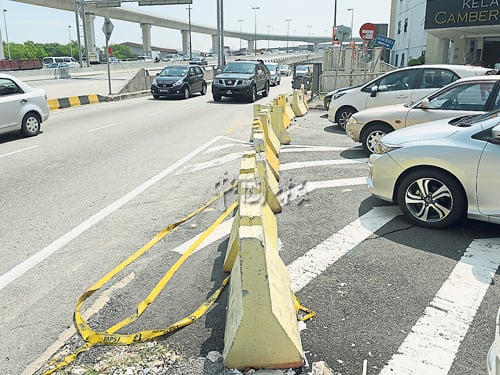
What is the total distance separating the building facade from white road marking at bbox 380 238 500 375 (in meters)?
18.6

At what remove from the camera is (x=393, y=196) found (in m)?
5.81

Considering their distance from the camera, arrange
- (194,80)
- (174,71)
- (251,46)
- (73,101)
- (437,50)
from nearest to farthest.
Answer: (73,101), (174,71), (194,80), (437,50), (251,46)

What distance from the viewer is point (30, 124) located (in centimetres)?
1195

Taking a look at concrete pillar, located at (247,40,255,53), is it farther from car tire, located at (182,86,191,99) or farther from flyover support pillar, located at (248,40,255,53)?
car tire, located at (182,86,191,99)

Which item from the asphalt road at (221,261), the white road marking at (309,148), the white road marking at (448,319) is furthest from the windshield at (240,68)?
the white road marking at (448,319)

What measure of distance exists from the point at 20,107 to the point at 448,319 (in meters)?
11.1

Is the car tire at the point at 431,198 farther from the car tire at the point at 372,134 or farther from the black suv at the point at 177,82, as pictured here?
the black suv at the point at 177,82

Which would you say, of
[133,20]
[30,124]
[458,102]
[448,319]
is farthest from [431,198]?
[133,20]

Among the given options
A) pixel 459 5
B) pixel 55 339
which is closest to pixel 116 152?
pixel 55 339

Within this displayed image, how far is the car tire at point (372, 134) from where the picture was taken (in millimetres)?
9359

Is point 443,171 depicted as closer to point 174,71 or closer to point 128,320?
point 128,320

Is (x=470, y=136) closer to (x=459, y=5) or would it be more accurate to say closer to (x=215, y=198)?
(x=215, y=198)

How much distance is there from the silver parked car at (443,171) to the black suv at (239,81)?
15.8m

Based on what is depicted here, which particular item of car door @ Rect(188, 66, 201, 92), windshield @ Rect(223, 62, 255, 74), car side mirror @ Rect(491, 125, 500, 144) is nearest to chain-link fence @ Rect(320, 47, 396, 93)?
windshield @ Rect(223, 62, 255, 74)
